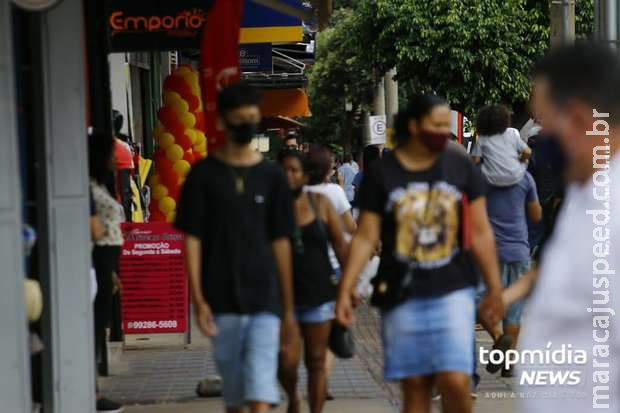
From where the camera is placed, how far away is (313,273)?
6.91 meters

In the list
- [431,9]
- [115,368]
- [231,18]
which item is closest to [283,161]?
[231,18]

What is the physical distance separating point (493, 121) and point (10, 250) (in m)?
4.31

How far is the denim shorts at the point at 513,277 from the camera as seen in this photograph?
9.18 meters

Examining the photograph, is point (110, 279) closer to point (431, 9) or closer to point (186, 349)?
point (186, 349)

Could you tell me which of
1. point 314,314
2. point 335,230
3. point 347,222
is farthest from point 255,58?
point 314,314

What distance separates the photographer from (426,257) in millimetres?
5809

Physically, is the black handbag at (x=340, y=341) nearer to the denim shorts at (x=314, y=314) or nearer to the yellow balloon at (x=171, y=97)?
the denim shorts at (x=314, y=314)

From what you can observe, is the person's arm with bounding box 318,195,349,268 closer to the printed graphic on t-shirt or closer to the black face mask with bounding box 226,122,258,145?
the printed graphic on t-shirt

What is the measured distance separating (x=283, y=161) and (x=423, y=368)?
1.89 m

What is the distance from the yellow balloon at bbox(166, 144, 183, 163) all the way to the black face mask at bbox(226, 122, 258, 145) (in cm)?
639

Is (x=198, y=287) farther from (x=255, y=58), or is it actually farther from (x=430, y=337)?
(x=255, y=58)

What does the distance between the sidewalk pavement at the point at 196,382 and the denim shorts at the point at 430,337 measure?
2.40 m

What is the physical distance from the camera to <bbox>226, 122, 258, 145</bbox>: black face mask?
576 cm

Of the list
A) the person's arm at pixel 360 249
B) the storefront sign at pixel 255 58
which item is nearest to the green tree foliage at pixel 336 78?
the storefront sign at pixel 255 58
